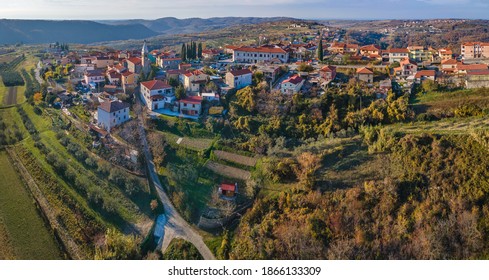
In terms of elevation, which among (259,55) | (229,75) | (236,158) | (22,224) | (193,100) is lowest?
(22,224)

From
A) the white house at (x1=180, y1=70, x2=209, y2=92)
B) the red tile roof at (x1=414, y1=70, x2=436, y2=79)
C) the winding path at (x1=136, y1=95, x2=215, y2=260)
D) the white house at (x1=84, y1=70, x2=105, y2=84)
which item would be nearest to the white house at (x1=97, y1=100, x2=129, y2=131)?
the white house at (x1=180, y1=70, x2=209, y2=92)

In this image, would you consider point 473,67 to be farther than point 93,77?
No

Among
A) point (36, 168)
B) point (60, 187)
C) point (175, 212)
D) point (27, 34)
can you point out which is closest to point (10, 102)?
point (36, 168)

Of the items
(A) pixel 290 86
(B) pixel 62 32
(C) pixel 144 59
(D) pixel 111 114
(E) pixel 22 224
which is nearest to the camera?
(E) pixel 22 224

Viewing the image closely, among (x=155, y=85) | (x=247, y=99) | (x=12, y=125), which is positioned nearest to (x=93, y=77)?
(x=12, y=125)

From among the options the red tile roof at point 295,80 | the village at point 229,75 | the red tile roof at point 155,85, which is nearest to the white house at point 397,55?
the village at point 229,75

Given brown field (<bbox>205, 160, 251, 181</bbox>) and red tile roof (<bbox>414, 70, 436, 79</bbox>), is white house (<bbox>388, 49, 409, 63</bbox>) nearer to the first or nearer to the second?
red tile roof (<bbox>414, 70, 436, 79</bbox>)

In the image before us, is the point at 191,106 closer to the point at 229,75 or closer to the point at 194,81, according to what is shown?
the point at 194,81
